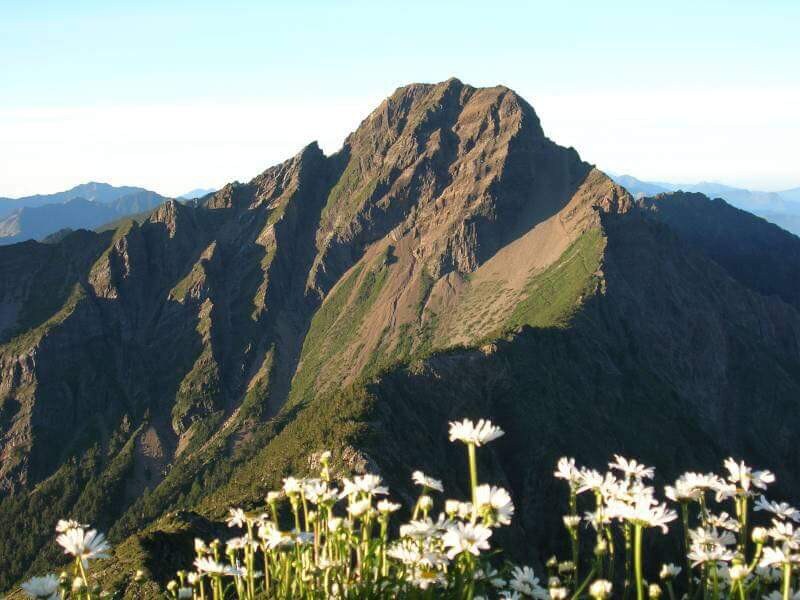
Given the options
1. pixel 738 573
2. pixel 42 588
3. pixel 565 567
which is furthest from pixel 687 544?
pixel 42 588

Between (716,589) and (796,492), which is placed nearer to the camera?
(716,589)

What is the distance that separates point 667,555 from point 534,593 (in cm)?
11285

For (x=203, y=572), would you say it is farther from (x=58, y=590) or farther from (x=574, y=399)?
(x=574, y=399)

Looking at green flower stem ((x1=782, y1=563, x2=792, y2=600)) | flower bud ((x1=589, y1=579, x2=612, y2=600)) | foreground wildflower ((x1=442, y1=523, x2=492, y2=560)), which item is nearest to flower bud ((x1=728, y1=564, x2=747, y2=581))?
green flower stem ((x1=782, y1=563, x2=792, y2=600))

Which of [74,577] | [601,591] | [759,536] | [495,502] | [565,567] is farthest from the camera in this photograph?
[565,567]

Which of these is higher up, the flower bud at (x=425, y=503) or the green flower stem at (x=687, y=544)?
the flower bud at (x=425, y=503)

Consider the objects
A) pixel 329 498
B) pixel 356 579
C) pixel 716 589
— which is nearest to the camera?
pixel 716 589

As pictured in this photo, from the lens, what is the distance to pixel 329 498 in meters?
9.11

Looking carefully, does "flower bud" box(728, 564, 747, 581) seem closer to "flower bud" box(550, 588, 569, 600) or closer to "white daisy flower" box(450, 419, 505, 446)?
"flower bud" box(550, 588, 569, 600)

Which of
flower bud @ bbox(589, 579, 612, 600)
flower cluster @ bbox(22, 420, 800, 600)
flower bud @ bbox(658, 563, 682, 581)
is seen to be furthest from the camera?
flower bud @ bbox(658, 563, 682, 581)

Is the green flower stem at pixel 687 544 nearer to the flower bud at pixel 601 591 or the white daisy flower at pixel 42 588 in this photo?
the flower bud at pixel 601 591

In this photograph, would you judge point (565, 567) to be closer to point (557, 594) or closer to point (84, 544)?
point (557, 594)

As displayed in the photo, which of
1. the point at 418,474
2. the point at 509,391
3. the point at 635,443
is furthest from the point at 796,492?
the point at 418,474

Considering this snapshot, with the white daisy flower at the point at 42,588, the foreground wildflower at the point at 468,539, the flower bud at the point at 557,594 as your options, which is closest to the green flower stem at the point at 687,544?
the flower bud at the point at 557,594
